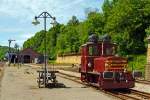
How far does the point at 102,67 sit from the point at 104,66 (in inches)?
17.8

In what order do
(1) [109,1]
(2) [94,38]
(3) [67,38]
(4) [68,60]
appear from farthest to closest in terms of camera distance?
(3) [67,38], (4) [68,60], (1) [109,1], (2) [94,38]

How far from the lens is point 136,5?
7825 cm

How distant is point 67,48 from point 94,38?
105539 millimetres

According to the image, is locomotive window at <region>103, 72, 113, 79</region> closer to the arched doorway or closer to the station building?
the station building

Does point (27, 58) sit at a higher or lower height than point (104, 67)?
higher

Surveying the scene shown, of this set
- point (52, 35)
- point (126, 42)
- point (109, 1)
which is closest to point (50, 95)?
point (126, 42)

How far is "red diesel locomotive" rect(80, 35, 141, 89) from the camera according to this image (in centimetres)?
2752

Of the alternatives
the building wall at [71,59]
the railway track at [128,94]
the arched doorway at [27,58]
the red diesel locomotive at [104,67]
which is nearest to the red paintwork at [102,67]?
the red diesel locomotive at [104,67]

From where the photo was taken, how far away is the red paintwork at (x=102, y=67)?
27531 mm

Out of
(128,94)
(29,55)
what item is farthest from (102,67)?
(29,55)

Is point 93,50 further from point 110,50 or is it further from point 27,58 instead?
point 27,58

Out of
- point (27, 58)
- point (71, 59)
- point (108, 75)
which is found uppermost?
point (27, 58)

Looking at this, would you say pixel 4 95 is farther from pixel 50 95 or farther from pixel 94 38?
pixel 94 38

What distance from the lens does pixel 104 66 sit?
92.7ft
